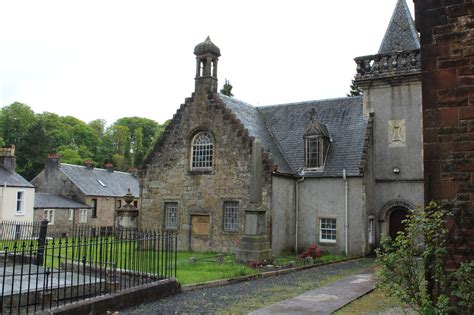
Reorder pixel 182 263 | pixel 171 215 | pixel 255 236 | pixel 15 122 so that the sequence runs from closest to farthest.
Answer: pixel 255 236 → pixel 182 263 → pixel 171 215 → pixel 15 122

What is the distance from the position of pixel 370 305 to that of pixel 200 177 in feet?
49.3

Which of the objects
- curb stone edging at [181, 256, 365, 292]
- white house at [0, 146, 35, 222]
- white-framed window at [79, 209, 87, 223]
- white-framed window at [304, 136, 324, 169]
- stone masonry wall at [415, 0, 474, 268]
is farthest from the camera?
white-framed window at [79, 209, 87, 223]

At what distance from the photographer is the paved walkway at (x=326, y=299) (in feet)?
32.4

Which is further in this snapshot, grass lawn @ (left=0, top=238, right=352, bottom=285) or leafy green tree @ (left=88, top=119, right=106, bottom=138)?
leafy green tree @ (left=88, top=119, right=106, bottom=138)

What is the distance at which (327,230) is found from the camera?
2355cm

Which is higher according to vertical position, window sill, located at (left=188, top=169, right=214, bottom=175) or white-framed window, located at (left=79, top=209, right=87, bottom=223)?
window sill, located at (left=188, top=169, right=214, bottom=175)

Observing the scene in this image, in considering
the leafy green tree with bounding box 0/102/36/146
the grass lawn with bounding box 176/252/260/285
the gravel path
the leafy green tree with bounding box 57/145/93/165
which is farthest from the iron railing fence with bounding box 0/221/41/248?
the leafy green tree with bounding box 0/102/36/146

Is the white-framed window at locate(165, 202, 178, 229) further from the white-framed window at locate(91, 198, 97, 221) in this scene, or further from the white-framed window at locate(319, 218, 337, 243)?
the white-framed window at locate(91, 198, 97, 221)

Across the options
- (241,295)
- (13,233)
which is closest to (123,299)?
(241,295)

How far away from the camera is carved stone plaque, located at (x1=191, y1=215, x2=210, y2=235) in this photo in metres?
24.0

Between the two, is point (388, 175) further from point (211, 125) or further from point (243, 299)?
point (243, 299)

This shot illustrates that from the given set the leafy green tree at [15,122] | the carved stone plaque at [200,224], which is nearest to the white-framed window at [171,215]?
the carved stone plaque at [200,224]

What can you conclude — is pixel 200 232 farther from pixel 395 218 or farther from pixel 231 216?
pixel 395 218

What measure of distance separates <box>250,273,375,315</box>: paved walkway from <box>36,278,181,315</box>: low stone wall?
2.70 m
